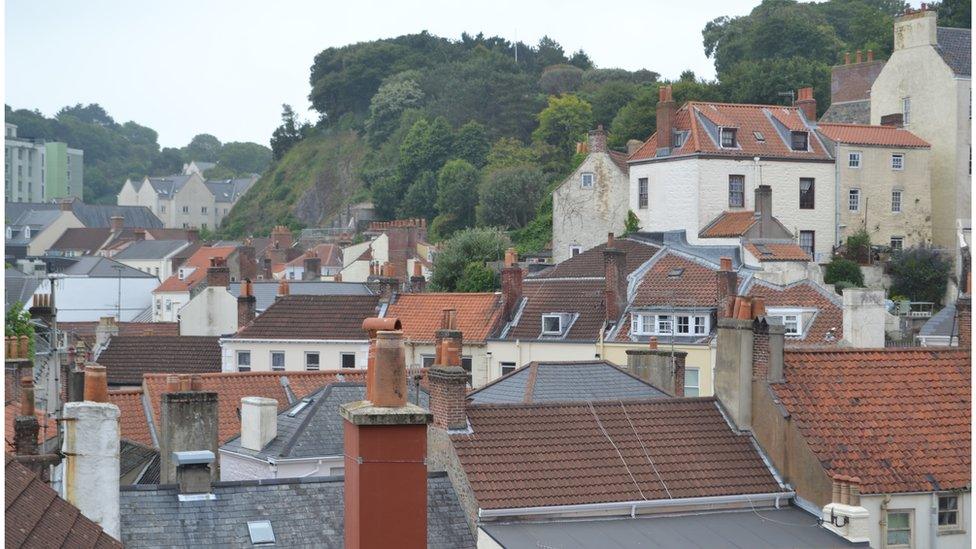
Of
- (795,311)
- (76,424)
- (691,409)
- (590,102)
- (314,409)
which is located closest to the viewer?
(76,424)

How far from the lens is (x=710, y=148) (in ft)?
185

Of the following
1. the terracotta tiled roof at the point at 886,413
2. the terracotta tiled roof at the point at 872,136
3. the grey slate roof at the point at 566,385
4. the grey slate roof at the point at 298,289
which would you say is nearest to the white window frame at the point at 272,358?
the grey slate roof at the point at 298,289

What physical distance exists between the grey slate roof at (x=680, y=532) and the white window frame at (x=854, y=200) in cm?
3876

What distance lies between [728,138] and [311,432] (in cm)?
3306

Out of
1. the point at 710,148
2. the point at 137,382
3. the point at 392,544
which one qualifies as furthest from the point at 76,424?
the point at 710,148

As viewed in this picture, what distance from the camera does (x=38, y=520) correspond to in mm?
10969

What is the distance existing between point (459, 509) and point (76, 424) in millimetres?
7246

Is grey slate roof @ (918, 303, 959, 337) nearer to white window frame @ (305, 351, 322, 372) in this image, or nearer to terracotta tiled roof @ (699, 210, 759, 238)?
terracotta tiled roof @ (699, 210, 759, 238)

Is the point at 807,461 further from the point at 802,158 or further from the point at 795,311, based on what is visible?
the point at 802,158

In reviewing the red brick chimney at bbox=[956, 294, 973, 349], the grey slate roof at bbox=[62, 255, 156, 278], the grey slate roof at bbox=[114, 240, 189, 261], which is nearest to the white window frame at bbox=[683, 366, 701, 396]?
the red brick chimney at bbox=[956, 294, 973, 349]

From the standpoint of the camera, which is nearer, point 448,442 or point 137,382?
point 448,442

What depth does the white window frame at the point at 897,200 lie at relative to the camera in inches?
2347

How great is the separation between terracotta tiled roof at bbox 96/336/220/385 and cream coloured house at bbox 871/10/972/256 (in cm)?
2931

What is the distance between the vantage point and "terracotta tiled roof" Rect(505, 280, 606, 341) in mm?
45750
